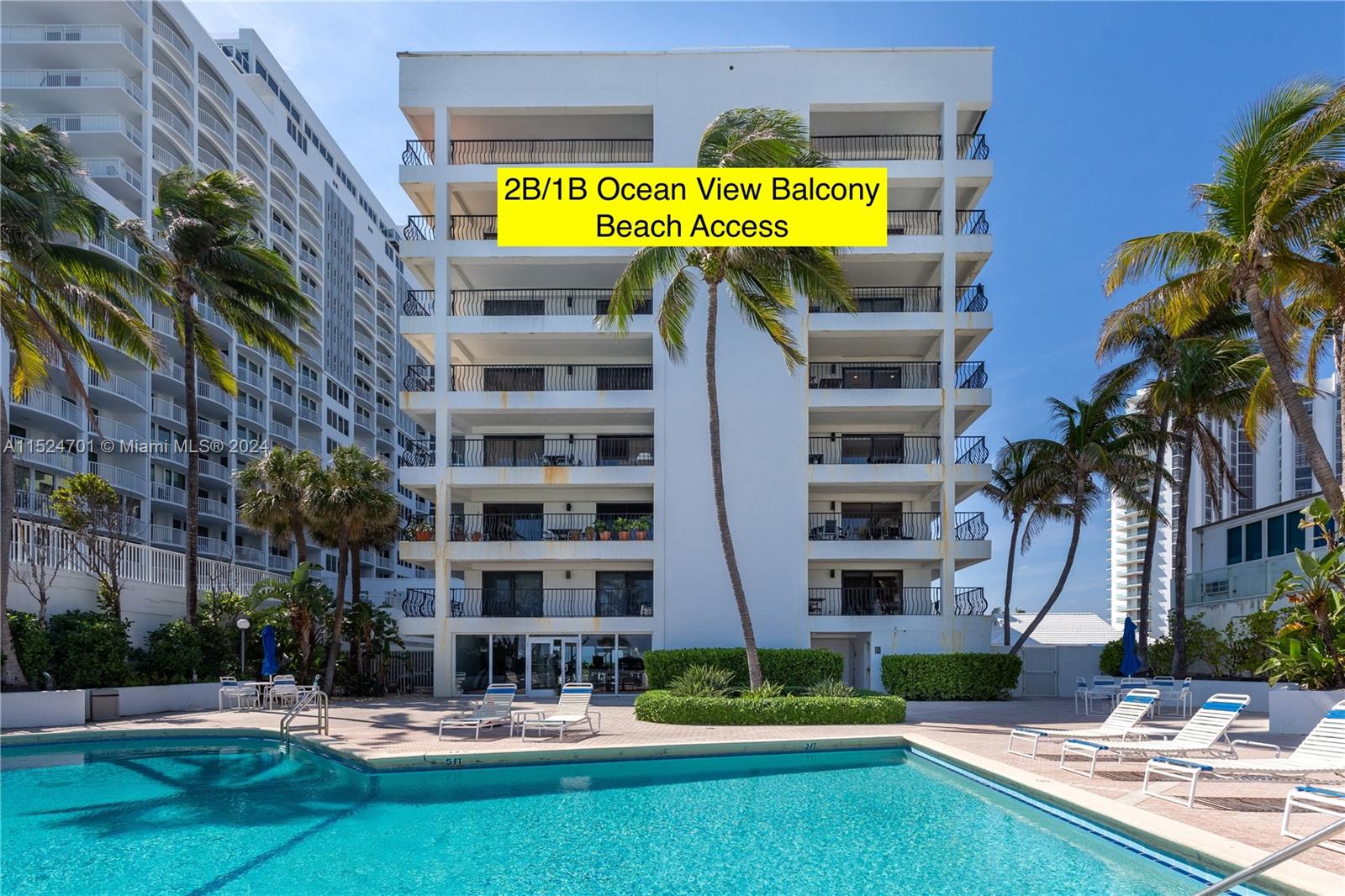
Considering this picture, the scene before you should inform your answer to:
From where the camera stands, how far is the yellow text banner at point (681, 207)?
17766mm

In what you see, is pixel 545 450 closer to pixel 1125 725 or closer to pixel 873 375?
pixel 873 375

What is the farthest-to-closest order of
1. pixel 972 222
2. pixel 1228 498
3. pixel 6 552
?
pixel 1228 498 < pixel 972 222 < pixel 6 552

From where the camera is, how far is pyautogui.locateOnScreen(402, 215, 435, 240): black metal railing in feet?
102

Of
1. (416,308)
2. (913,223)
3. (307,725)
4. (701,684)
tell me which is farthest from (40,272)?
(913,223)

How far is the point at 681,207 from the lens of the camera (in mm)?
19984

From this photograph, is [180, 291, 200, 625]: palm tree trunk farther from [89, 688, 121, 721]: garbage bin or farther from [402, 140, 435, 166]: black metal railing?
[402, 140, 435, 166]: black metal railing

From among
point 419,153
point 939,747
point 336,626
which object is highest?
point 419,153

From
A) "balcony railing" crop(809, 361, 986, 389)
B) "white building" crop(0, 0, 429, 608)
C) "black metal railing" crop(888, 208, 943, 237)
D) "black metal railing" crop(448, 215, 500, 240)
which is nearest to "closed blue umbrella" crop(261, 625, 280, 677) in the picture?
"white building" crop(0, 0, 429, 608)

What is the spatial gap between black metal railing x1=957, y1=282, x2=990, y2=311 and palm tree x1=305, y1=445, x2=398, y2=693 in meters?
18.8

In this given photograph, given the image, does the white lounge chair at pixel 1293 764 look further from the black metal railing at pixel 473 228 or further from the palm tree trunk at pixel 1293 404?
the black metal railing at pixel 473 228

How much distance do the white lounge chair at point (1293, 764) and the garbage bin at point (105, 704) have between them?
2012 cm

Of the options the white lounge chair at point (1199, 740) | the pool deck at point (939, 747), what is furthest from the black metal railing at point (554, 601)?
the white lounge chair at point (1199, 740)

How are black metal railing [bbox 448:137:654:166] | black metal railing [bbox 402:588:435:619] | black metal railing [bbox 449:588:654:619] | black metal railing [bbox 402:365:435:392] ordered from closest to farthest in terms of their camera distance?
black metal railing [bbox 402:588:435:619] → black metal railing [bbox 449:588:654:619] → black metal railing [bbox 402:365:435:392] → black metal railing [bbox 448:137:654:166]

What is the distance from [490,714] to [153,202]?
36.9m
